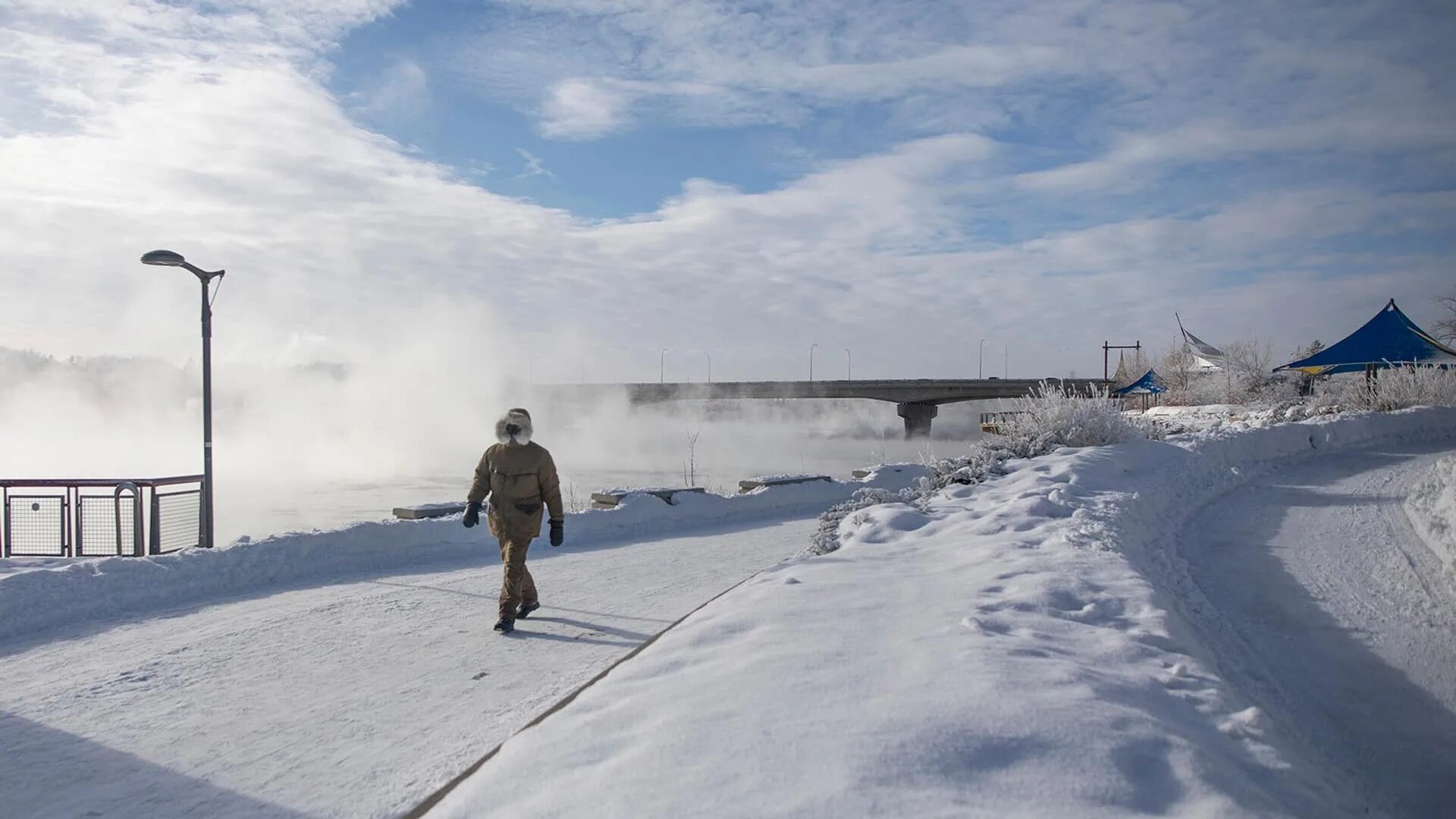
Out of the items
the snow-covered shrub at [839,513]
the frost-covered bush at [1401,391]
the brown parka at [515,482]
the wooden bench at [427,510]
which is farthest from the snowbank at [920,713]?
the frost-covered bush at [1401,391]

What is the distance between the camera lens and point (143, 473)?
44.4 m

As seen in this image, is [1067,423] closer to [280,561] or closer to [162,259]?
[280,561]

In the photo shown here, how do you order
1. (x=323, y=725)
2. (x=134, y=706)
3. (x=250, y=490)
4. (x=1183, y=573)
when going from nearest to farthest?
(x=323, y=725)
(x=134, y=706)
(x=1183, y=573)
(x=250, y=490)

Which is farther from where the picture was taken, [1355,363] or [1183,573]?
[1355,363]

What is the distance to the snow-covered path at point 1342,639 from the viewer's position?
4969mm

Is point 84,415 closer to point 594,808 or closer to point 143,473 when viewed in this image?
point 143,473

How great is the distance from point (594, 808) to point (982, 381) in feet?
229

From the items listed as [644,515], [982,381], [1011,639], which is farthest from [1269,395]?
[1011,639]

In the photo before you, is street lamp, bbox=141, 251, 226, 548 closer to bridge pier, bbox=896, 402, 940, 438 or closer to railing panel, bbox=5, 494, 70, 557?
railing panel, bbox=5, 494, 70, 557

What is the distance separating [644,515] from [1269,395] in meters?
39.6

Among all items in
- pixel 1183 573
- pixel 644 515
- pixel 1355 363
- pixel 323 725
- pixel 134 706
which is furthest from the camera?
pixel 1355 363

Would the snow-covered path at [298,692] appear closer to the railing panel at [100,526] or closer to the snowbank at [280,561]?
the snowbank at [280,561]

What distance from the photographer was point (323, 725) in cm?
585

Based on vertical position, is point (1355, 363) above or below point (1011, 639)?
above
